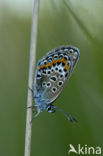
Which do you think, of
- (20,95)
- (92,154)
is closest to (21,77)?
(20,95)

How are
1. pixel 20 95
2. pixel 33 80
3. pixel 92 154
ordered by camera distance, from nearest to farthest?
pixel 33 80, pixel 92 154, pixel 20 95

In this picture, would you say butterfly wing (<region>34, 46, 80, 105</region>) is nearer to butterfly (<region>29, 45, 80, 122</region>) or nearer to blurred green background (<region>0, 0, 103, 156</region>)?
butterfly (<region>29, 45, 80, 122</region>)

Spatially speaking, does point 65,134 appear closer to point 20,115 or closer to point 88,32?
point 20,115

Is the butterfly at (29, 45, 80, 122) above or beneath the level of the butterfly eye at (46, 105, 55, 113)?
above

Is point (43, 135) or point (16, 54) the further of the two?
point (16, 54)

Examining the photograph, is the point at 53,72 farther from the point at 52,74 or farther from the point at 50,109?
the point at 50,109

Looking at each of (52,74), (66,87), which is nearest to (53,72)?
(52,74)

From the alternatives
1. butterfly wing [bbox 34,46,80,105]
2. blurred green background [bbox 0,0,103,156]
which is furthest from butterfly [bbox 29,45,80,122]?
blurred green background [bbox 0,0,103,156]
